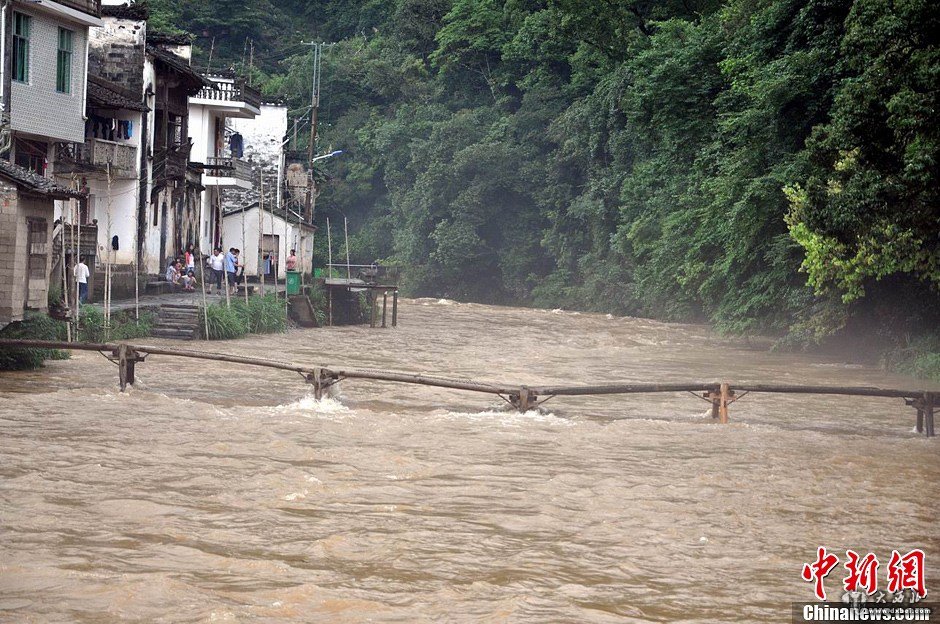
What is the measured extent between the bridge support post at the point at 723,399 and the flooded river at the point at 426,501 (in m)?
0.42

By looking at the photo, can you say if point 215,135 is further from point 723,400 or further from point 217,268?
point 723,400

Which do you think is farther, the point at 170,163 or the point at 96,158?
the point at 170,163

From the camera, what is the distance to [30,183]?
778 inches

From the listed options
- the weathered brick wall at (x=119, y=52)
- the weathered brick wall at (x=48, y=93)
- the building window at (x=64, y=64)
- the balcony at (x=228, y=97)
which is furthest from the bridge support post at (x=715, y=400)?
the balcony at (x=228, y=97)

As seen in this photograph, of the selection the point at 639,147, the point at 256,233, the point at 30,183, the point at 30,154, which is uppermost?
the point at 639,147

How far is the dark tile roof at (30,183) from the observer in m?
19.7

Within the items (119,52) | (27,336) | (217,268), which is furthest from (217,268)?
(27,336)

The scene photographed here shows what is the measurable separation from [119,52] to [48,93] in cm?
768

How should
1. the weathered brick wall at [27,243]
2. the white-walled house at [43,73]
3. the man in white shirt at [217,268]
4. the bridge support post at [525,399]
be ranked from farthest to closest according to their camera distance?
the man in white shirt at [217,268] < the white-walled house at [43,73] < the weathered brick wall at [27,243] < the bridge support post at [525,399]

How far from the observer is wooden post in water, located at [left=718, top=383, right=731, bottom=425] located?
18.6 m

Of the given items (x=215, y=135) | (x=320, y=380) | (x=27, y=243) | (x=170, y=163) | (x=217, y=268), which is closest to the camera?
(x=320, y=380)

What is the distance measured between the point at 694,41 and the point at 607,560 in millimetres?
26800

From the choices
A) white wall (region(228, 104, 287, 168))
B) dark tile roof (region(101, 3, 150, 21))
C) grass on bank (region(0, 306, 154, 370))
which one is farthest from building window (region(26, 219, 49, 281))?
white wall (region(228, 104, 287, 168))

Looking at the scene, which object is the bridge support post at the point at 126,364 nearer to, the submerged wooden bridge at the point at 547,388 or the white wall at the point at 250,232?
the submerged wooden bridge at the point at 547,388
